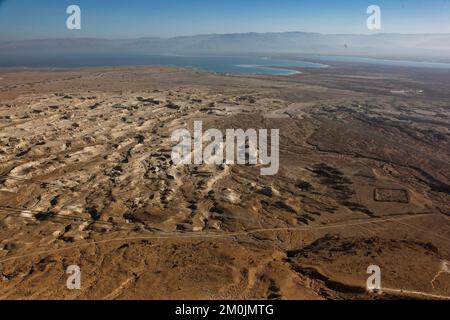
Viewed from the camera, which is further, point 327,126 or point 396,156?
point 327,126

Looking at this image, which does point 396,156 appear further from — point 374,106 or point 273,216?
point 374,106

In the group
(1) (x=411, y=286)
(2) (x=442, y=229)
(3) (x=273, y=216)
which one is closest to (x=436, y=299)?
(1) (x=411, y=286)

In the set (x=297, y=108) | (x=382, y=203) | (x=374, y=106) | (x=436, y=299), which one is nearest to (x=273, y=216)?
(x=382, y=203)

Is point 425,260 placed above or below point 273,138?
below
